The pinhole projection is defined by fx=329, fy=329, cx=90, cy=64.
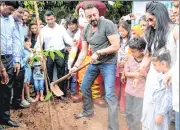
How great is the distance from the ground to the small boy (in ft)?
1.33

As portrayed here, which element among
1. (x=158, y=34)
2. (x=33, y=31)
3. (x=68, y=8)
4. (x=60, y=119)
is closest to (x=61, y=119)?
(x=60, y=119)

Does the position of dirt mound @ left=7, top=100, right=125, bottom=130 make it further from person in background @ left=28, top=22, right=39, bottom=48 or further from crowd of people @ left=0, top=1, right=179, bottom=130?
person in background @ left=28, top=22, right=39, bottom=48

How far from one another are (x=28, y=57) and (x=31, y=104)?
2.54 ft

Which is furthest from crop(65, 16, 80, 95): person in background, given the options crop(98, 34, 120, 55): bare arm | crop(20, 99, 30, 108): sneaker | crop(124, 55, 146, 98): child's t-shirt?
crop(124, 55, 146, 98): child's t-shirt

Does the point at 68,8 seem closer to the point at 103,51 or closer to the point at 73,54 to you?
the point at 73,54

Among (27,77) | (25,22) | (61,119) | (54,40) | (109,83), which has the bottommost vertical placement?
(61,119)

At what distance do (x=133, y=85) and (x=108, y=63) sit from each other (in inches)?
A: 20.2

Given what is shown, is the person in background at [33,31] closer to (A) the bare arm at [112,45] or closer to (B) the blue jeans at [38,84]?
(B) the blue jeans at [38,84]

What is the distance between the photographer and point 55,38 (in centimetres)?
524

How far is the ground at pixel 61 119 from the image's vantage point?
13.8 ft

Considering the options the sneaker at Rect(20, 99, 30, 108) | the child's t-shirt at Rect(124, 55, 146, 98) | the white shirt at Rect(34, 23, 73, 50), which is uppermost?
the white shirt at Rect(34, 23, 73, 50)

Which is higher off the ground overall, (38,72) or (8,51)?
(8,51)

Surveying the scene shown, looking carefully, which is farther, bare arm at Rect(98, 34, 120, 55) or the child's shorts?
the child's shorts

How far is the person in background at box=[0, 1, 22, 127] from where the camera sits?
12.7 ft
